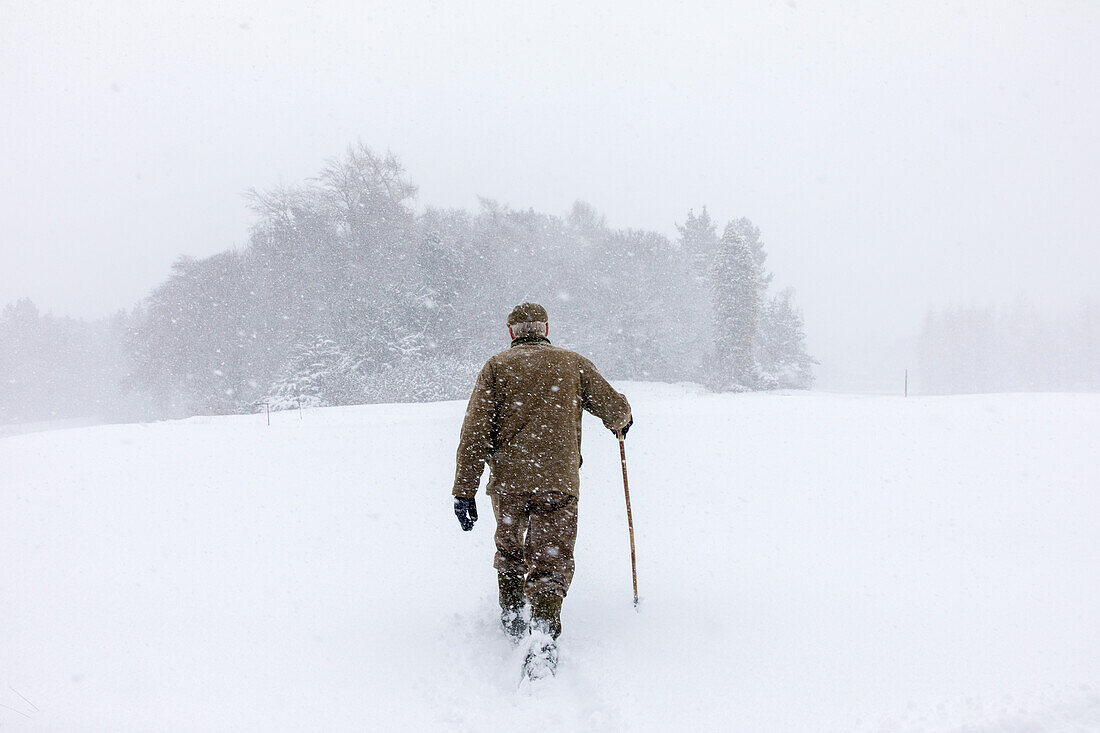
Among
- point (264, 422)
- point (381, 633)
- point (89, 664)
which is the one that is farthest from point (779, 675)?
point (264, 422)

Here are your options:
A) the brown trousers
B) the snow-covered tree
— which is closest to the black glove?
the brown trousers

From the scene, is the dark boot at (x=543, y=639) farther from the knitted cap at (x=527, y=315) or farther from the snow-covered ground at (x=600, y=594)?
the knitted cap at (x=527, y=315)

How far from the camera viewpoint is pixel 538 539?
11.1 ft

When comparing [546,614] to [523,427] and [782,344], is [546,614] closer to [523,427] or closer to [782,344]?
[523,427]

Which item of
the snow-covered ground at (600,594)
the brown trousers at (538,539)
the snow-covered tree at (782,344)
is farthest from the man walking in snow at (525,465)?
the snow-covered tree at (782,344)

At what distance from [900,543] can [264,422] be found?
11.7 metres

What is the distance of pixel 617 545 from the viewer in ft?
16.8

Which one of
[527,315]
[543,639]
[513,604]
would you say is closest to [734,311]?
[527,315]

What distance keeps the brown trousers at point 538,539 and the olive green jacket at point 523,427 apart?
0.08 metres

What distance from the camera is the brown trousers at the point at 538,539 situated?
132 inches

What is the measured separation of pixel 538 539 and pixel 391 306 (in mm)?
29900

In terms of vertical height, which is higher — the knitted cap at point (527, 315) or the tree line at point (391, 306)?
the tree line at point (391, 306)

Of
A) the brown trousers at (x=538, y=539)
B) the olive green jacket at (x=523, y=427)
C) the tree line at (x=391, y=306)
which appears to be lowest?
the brown trousers at (x=538, y=539)

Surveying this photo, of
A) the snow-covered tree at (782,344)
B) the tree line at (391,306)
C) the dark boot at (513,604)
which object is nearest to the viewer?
the dark boot at (513,604)
